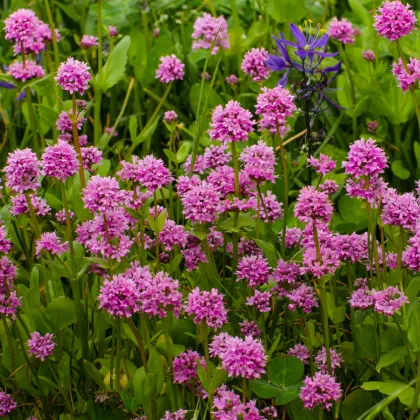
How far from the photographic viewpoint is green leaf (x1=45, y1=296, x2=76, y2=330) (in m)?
1.78

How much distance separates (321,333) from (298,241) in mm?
216

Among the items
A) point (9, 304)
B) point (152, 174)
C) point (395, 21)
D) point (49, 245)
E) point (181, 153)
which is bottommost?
point (9, 304)

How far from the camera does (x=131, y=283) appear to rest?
4.96ft

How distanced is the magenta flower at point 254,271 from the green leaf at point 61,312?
0.36 meters

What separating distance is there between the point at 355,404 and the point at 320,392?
156 mm

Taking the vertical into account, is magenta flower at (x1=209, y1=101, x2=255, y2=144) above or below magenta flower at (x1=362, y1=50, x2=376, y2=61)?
below

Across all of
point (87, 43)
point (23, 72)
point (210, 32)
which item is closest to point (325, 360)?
point (23, 72)

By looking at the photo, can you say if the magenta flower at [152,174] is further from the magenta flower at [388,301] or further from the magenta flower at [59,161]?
the magenta flower at [388,301]

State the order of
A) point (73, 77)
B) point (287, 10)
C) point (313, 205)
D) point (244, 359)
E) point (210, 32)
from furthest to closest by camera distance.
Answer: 1. point (287, 10)
2. point (210, 32)
3. point (73, 77)
4. point (313, 205)
5. point (244, 359)

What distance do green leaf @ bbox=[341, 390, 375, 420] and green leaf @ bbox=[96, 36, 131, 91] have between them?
126 cm

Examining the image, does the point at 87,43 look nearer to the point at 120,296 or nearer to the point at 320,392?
the point at 120,296

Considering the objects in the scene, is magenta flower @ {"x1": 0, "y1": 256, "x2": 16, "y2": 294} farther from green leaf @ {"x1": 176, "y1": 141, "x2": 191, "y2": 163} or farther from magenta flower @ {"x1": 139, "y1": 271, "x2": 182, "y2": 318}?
green leaf @ {"x1": 176, "y1": 141, "x2": 191, "y2": 163}

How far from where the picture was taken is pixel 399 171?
2480 mm

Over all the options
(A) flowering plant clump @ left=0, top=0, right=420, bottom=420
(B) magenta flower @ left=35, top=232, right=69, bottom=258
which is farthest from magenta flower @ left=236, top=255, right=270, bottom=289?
(B) magenta flower @ left=35, top=232, right=69, bottom=258
